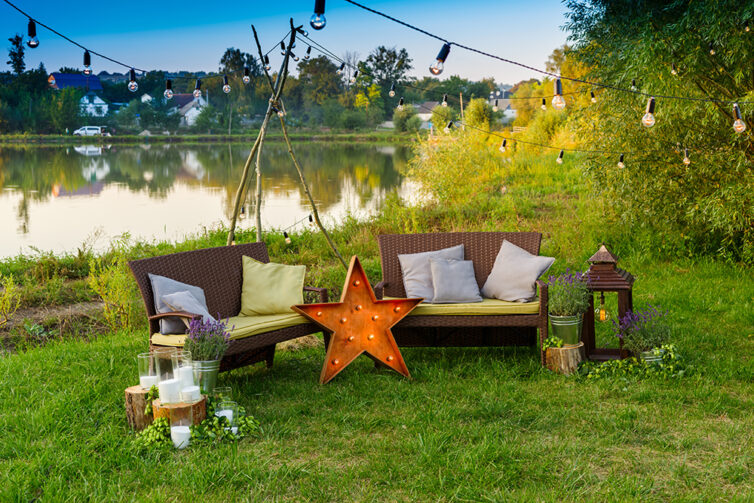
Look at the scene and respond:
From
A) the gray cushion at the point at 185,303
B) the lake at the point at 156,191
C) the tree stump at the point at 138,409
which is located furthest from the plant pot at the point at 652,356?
the lake at the point at 156,191

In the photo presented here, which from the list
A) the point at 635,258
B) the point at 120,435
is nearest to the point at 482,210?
the point at 635,258

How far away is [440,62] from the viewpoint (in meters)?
4.06

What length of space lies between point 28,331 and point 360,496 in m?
4.24

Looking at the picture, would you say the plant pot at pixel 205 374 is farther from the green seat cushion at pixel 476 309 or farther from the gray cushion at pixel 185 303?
the green seat cushion at pixel 476 309

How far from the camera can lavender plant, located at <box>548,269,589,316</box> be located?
4.36 m

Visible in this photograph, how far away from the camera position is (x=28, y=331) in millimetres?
5918

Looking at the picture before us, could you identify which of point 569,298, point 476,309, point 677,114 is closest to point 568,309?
point 569,298

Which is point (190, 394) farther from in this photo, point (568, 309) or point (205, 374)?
point (568, 309)

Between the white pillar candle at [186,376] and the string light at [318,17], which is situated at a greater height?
the string light at [318,17]

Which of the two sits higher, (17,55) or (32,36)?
(17,55)

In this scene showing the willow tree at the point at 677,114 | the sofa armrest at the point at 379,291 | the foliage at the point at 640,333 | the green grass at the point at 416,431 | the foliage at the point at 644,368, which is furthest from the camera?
the willow tree at the point at 677,114

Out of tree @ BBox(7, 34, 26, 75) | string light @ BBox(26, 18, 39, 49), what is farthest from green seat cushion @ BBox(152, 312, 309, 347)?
tree @ BBox(7, 34, 26, 75)

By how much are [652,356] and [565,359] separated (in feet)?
1.70

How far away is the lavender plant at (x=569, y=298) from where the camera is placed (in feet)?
14.3
